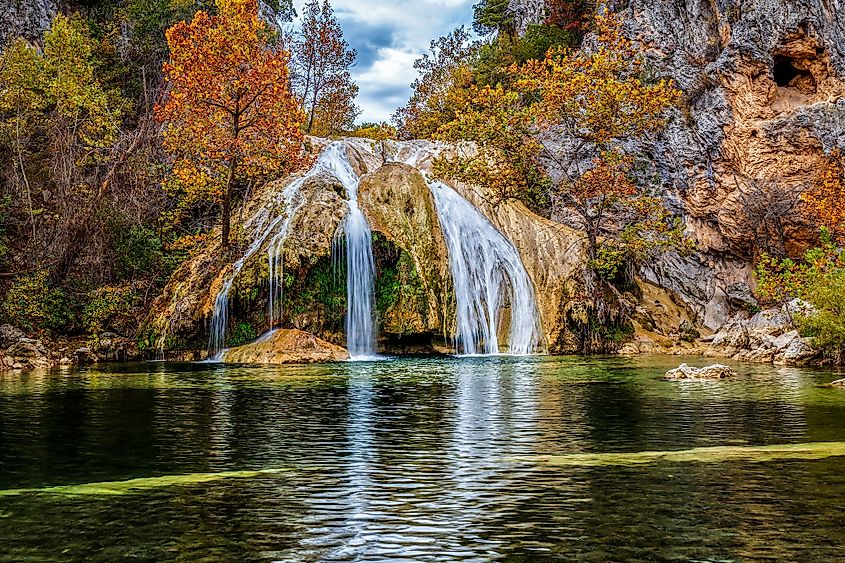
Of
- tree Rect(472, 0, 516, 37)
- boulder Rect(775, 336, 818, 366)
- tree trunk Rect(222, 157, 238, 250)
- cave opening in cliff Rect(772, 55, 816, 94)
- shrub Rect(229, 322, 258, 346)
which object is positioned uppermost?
tree Rect(472, 0, 516, 37)

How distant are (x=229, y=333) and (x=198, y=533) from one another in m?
19.4

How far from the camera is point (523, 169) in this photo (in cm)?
3117

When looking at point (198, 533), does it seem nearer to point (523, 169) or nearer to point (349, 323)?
point (349, 323)

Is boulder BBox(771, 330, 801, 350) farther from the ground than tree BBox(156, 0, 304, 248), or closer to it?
closer to it

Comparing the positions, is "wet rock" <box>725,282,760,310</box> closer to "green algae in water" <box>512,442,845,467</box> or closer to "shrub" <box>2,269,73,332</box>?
"shrub" <box>2,269,73,332</box>

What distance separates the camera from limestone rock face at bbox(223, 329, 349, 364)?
68.6 feet

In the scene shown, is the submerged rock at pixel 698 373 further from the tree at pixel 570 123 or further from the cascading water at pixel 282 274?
the tree at pixel 570 123

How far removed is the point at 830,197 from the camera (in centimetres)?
3048

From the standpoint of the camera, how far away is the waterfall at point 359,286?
24.5 metres

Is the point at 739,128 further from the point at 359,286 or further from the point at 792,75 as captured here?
the point at 359,286

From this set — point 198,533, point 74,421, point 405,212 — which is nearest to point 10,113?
point 405,212

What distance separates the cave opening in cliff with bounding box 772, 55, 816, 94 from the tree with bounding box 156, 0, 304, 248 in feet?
72.0

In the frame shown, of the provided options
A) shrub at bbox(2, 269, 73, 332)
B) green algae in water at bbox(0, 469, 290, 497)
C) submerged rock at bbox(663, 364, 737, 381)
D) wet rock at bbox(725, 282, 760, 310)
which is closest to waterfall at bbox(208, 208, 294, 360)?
shrub at bbox(2, 269, 73, 332)

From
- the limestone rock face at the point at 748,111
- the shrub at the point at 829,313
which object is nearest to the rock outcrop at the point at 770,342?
the shrub at the point at 829,313
